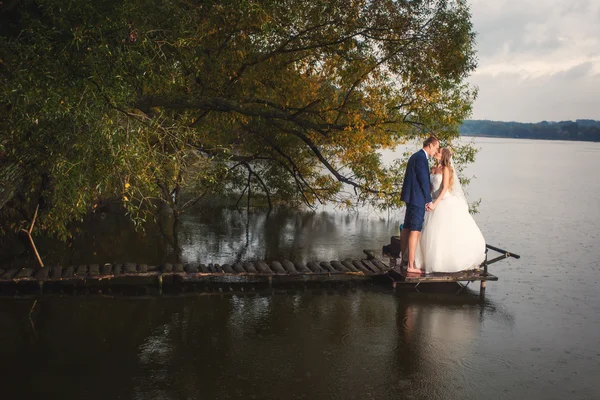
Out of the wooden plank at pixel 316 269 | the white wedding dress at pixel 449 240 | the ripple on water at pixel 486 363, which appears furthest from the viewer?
the wooden plank at pixel 316 269

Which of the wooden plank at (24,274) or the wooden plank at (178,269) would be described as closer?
the wooden plank at (24,274)

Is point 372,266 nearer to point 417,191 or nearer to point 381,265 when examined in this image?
point 381,265

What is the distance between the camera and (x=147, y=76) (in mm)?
7766

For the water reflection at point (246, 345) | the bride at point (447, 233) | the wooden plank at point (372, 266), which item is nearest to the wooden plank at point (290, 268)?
the water reflection at point (246, 345)

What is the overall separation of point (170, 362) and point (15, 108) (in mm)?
A: 3615

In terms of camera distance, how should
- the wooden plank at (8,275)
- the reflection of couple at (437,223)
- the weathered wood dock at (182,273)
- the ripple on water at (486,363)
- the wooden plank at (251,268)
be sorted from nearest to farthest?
the ripple on water at (486,363), the wooden plank at (8,275), the weathered wood dock at (182,273), the reflection of couple at (437,223), the wooden plank at (251,268)

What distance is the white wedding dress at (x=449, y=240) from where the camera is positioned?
1008 centimetres

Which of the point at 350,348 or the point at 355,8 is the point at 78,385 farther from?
the point at 355,8

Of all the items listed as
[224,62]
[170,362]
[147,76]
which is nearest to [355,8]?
[224,62]

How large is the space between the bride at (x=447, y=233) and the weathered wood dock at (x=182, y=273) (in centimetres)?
103

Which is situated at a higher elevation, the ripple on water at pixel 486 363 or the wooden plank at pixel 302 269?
the wooden plank at pixel 302 269

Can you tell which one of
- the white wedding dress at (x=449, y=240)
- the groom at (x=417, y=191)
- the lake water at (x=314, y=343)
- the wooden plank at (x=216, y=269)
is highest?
the groom at (x=417, y=191)

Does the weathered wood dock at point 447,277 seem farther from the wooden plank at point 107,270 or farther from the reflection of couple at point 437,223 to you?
the wooden plank at point 107,270

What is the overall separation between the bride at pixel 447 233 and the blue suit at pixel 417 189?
0.76 ft
